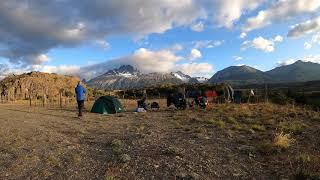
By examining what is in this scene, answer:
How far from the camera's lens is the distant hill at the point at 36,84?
112975mm

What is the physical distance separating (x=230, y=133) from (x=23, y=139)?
8757 millimetres

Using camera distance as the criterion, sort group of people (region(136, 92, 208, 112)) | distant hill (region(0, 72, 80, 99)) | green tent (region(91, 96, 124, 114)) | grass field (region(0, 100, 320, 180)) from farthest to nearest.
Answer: distant hill (region(0, 72, 80, 99))
green tent (region(91, 96, 124, 114))
group of people (region(136, 92, 208, 112))
grass field (region(0, 100, 320, 180))

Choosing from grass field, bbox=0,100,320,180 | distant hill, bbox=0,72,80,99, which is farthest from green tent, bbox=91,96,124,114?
distant hill, bbox=0,72,80,99

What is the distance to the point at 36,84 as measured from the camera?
119438 millimetres

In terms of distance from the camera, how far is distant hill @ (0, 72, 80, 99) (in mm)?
112975

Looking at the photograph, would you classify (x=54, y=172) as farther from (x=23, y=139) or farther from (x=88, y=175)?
(x=23, y=139)

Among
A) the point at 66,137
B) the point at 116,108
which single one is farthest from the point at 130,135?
the point at 116,108

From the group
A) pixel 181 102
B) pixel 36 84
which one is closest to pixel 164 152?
pixel 181 102

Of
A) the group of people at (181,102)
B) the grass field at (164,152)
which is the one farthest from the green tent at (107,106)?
the grass field at (164,152)

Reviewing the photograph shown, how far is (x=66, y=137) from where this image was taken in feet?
56.8

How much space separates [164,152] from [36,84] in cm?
11265

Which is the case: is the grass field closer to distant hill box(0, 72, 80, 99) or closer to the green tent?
the green tent

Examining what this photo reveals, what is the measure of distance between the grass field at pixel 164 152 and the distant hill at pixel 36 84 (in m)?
96.2

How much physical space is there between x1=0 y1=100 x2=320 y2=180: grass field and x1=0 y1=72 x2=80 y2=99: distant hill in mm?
96220
